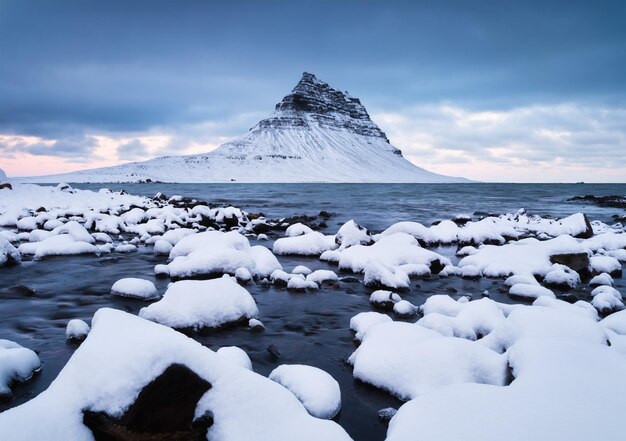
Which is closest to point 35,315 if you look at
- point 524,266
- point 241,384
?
point 241,384

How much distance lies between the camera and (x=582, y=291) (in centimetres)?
736

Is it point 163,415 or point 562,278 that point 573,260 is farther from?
point 163,415

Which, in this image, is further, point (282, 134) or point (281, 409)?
point (282, 134)

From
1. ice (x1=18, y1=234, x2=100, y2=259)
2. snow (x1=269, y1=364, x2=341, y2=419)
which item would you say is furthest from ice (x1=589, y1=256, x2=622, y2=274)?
ice (x1=18, y1=234, x2=100, y2=259)

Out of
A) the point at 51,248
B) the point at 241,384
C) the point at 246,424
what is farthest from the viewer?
the point at 51,248

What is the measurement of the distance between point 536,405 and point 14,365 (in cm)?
428

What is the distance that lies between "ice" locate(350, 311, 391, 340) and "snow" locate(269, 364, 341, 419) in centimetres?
155

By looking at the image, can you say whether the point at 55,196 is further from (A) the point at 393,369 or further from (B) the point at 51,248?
(A) the point at 393,369

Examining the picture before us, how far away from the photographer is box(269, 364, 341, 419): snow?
10.6 ft

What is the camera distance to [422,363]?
362cm

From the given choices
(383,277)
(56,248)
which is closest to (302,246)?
(383,277)

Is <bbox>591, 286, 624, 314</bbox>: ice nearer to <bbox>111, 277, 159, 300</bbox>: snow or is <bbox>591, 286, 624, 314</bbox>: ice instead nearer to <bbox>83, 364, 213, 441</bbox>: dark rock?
<bbox>83, 364, 213, 441</bbox>: dark rock

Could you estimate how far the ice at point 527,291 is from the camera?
672 centimetres

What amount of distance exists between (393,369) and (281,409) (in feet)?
4.57
